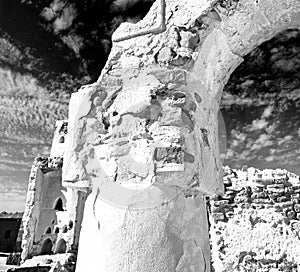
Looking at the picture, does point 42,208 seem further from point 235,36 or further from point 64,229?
point 235,36

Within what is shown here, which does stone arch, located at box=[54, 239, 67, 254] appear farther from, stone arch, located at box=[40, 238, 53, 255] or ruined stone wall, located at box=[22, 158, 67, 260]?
stone arch, located at box=[40, 238, 53, 255]

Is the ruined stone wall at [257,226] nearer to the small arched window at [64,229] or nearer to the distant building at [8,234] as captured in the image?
the small arched window at [64,229]

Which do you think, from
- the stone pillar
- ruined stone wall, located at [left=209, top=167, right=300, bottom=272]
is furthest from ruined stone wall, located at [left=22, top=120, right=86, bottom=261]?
the stone pillar

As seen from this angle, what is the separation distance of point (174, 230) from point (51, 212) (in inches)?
810

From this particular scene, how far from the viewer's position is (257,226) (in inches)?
265

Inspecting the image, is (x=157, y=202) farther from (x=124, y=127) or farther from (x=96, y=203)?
(x=124, y=127)

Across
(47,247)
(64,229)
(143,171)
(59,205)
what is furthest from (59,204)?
(143,171)

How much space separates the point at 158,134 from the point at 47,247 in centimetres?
2089

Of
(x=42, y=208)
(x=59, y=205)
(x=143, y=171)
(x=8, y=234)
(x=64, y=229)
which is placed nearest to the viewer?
(x=143, y=171)

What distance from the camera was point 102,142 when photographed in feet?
6.16

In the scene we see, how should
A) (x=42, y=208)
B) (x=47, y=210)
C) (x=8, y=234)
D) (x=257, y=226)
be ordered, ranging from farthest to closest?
(x=8, y=234), (x=47, y=210), (x=42, y=208), (x=257, y=226)

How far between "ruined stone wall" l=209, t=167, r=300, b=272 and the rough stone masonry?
490cm

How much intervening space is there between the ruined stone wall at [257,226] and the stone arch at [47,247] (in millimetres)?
15944

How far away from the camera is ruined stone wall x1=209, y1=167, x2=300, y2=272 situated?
642 centimetres
